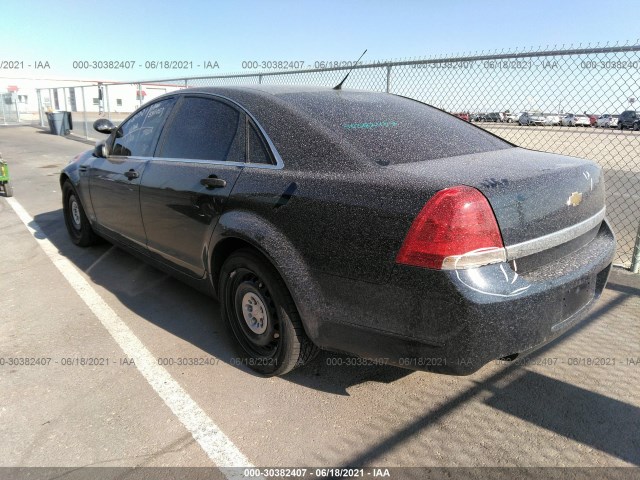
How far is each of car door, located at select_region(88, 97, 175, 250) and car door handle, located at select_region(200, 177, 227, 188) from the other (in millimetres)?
1060

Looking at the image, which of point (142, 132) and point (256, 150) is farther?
point (142, 132)

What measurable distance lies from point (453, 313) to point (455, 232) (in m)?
0.34

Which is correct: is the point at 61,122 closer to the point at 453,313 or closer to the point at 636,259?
the point at 636,259

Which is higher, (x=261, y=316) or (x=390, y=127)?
(x=390, y=127)

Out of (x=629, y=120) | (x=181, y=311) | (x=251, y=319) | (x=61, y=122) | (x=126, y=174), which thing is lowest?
(x=61, y=122)

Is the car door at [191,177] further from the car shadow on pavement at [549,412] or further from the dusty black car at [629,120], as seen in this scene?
the dusty black car at [629,120]

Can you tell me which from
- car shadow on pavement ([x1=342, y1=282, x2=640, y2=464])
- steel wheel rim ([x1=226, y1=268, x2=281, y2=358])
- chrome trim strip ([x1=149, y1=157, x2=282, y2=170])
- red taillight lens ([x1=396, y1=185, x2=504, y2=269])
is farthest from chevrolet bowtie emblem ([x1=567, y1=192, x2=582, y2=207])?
steel wheel rim ([x1=226, y1=268, x2=281, y2=358])

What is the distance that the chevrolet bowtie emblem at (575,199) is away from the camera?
240 centimetres

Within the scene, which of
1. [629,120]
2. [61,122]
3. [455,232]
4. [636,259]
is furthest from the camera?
[61,122]

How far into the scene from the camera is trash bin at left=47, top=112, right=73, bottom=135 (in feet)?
69.4

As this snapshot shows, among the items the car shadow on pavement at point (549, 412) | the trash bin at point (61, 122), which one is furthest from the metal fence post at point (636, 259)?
the trash bin at point (61, 122)

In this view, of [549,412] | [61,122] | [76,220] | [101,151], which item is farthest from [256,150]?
[61,122]

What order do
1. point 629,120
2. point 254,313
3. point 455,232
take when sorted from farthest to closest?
point 629,120, point 254,313, point 455,232

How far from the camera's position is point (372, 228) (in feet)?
7.09
